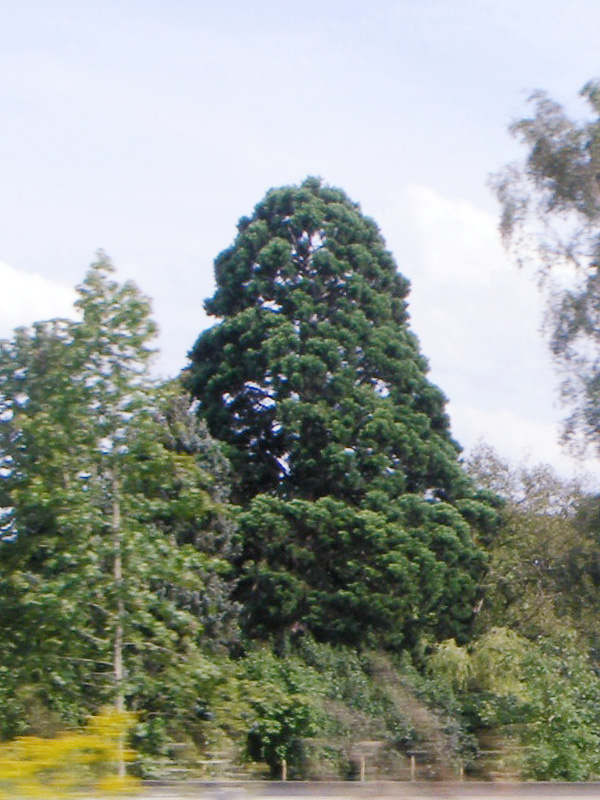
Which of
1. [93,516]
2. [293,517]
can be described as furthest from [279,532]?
[93,516]

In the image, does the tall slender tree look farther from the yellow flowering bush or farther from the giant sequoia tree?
the giant sequoia tree

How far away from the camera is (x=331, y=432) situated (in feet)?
91.9

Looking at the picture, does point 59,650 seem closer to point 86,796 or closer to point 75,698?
point 75,698

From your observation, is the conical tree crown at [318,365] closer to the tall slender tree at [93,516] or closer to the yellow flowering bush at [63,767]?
the tall slender tree at [93,516]

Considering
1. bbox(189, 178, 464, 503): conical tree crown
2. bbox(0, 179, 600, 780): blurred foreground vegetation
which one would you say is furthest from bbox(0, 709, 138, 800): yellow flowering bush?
bbox(189, 178, 464, 503): conical tree crown

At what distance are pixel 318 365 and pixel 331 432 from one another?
5.18 feet

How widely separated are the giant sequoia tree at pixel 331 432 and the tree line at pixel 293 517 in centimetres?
6

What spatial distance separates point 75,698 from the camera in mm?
13750

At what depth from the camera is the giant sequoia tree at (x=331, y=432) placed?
88.1 ft

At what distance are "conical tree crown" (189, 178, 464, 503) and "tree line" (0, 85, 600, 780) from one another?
0.06 meters

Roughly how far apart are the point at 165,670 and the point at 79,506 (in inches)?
84.7

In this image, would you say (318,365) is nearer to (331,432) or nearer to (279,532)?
(331,432)

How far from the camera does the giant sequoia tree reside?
26.8 m

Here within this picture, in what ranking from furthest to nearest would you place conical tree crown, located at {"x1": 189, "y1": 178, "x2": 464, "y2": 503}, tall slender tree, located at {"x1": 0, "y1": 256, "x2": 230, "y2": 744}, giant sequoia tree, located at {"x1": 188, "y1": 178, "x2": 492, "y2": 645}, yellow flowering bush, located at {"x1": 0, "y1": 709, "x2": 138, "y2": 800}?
1. conical tree crown, located at {"x1": 189, "y1": 178, "x2": 464, "y2": 503}
2. giant sequoia tree, located at {"x1": 188, "y1": 178, "x2": 492, "y2": 645}
3. tall slender tree, located at {"x1": 0, "y1": 256, "x2": 230, "y2": 744}
4. yellow flowering bush, located at {"x1": 0, "y1": 709, "x2": 138, "y2": 800}
